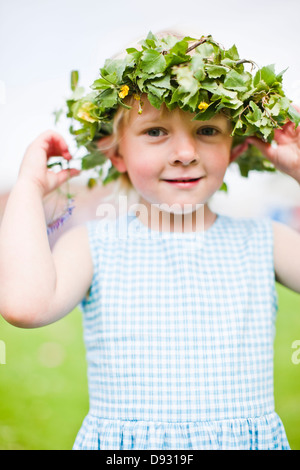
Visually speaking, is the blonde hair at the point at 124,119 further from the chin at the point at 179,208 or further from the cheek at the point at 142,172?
the chin at the point at 179,208

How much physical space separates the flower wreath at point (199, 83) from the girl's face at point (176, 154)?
4 centimetres

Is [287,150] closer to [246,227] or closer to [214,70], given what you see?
[246,227]

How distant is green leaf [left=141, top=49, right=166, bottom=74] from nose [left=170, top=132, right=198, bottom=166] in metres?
0.17

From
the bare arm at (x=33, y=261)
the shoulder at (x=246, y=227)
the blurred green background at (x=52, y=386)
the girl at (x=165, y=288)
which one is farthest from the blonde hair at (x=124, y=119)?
the blurred green background at (x=52, y=386)

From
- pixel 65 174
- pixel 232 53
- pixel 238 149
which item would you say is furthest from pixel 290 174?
pixel 65 174

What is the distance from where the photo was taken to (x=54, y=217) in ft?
4.57

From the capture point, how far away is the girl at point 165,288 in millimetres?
1170

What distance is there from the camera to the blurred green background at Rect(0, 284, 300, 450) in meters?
2.04

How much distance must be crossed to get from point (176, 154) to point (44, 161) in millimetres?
386

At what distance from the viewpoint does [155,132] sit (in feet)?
4.00

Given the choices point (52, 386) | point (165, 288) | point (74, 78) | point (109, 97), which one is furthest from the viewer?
point (52, 386)

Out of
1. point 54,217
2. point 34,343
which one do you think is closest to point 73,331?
point 34,343

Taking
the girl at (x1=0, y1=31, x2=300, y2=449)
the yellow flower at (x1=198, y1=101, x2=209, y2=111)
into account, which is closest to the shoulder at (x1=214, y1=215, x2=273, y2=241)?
the girl at (x1=0, y1=31, x2=300, y2=449)

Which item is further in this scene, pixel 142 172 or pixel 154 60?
pixel 142 172
